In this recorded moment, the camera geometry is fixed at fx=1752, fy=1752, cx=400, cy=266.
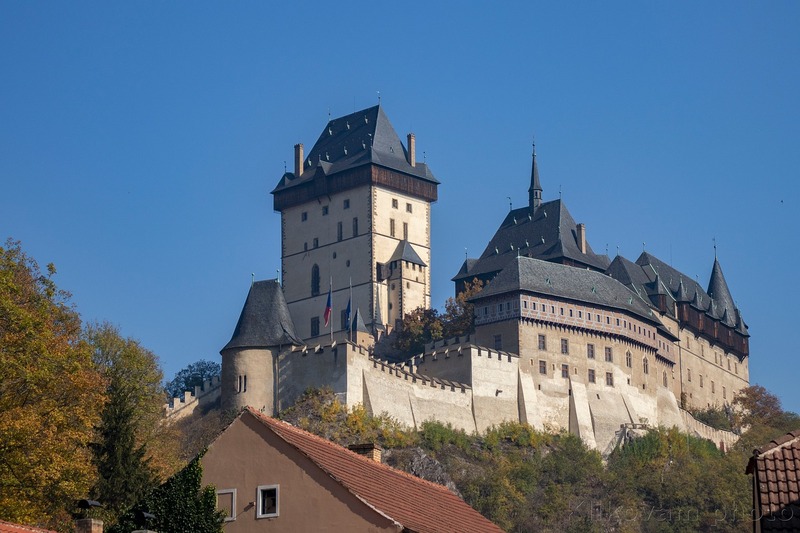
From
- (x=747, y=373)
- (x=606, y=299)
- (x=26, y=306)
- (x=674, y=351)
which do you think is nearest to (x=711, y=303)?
(x=747, y=373)

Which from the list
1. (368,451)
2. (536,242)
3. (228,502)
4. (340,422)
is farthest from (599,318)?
(228,502)

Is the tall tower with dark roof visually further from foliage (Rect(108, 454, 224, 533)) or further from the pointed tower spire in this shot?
foliage (Rect(108, 454, 224, 533))

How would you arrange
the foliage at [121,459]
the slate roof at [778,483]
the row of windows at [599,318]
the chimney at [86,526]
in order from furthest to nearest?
1. the row of windows at [599,318]
2. the foliage at [121,459]
3. the chimney at [86,526]
4. the slate roof at [778,483]

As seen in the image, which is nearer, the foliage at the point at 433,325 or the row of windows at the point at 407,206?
the foliage at the point at 433,325

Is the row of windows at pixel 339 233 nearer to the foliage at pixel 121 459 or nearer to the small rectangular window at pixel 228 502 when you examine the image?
the foliage at pixel 121 459

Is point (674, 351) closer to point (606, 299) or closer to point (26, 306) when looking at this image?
point (606, 299)

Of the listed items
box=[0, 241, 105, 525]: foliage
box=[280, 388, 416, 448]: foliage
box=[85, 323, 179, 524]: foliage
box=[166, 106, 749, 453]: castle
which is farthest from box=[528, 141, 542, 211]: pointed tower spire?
box=[0, 241, 105, 525]: foliage

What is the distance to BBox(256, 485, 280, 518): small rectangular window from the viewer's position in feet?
77.0

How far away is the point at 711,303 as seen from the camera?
105062 millimetres

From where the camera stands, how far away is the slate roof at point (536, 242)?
306 ft

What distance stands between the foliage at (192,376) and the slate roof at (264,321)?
807 inches

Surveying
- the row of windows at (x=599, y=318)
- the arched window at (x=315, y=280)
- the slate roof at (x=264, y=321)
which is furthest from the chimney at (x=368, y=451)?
the arched window at (x=315, y=280)

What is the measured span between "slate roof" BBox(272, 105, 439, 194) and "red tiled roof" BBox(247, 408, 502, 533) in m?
69.1

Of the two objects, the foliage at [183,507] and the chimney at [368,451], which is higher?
the chimney at [368,451]
